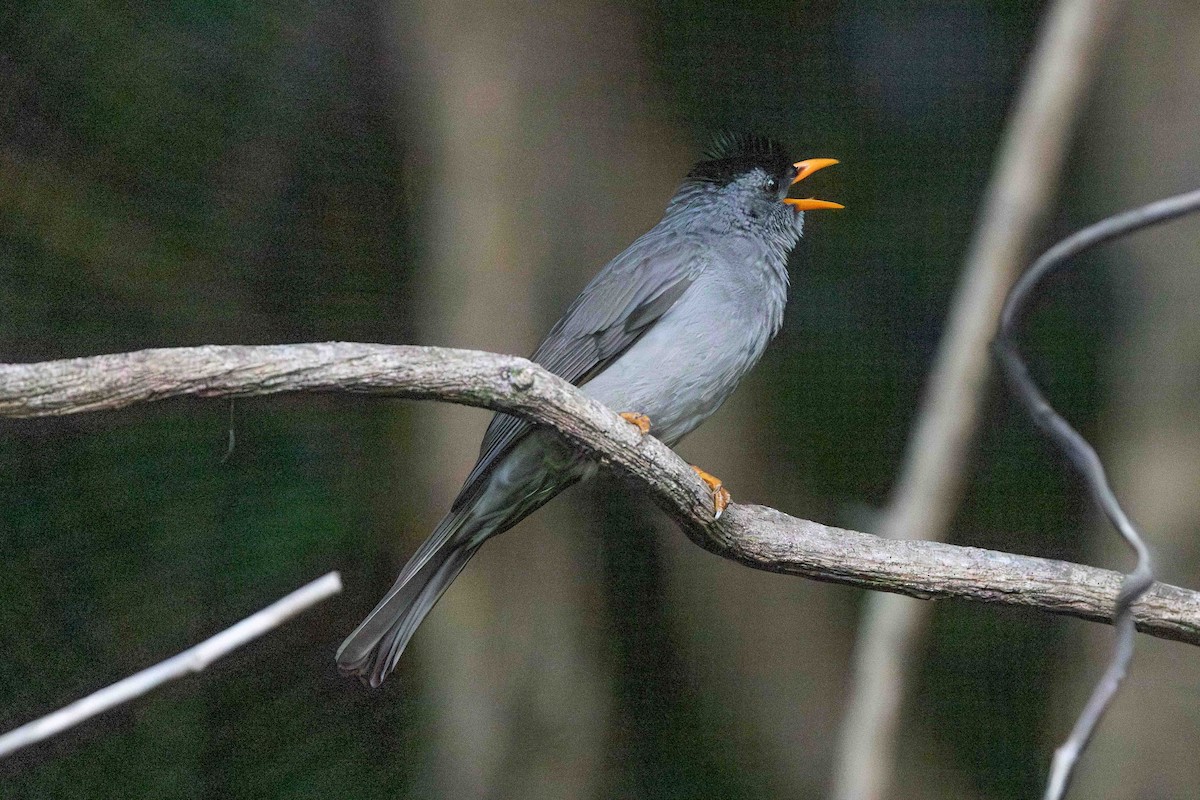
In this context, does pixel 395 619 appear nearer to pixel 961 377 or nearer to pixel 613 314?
pixel 613 314

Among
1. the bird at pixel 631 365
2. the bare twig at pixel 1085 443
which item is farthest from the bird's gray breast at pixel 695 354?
the bare twig at pixel 1085 443

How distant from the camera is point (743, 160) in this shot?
376 centimetres

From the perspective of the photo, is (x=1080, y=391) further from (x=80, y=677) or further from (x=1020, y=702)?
(x=80, y=677)

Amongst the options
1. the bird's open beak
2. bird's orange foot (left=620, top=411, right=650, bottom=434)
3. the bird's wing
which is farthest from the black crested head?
bird's orange foot (left=620, top=411, right=650, bottom=434)

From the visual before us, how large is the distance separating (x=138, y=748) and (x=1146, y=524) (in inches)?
162

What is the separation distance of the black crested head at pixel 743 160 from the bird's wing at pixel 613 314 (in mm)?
464

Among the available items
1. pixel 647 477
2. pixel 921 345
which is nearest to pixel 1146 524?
pixel 921 345

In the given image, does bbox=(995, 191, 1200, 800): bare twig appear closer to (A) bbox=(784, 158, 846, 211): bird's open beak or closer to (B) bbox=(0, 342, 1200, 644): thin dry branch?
(B) bbox=(0, 342, 1200, 644): thin dry branch

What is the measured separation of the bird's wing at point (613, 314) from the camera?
10.8ft

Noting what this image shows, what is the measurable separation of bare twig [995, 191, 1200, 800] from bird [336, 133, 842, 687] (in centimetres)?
136

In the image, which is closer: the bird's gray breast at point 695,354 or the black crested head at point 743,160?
the bird's gray breast at point 695,354

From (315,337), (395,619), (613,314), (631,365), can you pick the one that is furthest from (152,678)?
(315,337)

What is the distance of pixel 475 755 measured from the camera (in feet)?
14.3

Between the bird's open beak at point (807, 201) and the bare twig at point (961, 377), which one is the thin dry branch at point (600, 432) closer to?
the bare twig at point (961, 377)
